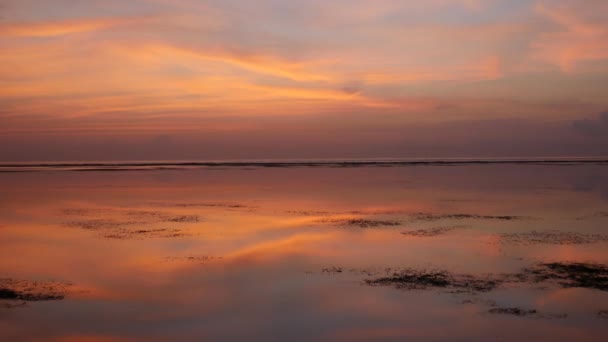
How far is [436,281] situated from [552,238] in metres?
6.86

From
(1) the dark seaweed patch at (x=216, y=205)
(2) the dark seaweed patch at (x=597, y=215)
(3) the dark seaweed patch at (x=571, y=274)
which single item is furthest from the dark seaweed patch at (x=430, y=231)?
(1) the dark seaweed patch at (x=216, y=205)

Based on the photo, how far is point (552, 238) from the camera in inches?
701

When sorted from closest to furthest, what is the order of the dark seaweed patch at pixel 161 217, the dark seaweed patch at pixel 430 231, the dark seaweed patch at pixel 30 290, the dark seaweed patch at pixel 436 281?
the dark seaweed patch at pixel 30 290 → the dark seaweed patch at pixel 436 281 → the dark seaweed patch at pixel 430 231 → the dark seaweed patch at pixel 161 217

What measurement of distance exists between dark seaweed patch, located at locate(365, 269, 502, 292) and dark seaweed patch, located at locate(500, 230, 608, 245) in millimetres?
4860

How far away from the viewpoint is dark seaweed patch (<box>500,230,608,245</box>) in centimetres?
1716

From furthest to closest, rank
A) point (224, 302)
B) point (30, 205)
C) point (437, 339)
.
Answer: point (30, 205) → point (224, 302) → point (437, 339)

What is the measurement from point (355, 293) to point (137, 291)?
4.46 m

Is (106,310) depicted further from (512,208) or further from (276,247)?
(512,208)

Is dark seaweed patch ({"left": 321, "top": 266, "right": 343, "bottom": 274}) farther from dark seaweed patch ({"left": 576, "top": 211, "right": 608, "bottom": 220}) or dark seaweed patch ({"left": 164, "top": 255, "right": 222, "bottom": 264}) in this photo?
dark seaweed patch ({"left": 576, "top": 211, "right": 608, "bottom": 220})

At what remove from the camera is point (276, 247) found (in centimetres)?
1692

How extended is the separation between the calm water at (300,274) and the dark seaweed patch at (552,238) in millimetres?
61

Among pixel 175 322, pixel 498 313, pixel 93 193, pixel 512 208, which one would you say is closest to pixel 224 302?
pixel 175 322

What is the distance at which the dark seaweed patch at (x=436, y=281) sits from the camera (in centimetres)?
1223

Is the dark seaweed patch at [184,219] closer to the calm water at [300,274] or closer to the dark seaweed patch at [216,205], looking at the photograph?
the calm water at [300,274]
